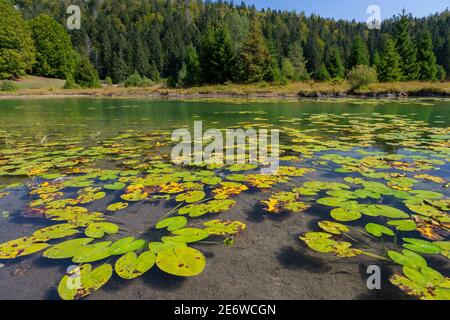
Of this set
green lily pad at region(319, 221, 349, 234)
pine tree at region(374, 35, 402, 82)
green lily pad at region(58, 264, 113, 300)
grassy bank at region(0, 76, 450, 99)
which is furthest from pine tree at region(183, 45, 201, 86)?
green lily pad at region(58, 264, 113, 300)

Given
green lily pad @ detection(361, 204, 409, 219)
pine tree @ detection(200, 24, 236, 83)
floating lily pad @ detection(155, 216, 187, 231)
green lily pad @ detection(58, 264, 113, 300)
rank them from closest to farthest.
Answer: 1. green lily pad @ detection(58, 264, 113, 300)
2. floating lily pad @ detection(155, 216, 187, 231)
3. green lily pad @ detection(361, 204, 409, 219)
4. pine tree @ detection(200, 24, 236, 83)

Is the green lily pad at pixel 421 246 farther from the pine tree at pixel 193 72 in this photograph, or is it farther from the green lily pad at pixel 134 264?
the pine tree at pixel 193 72

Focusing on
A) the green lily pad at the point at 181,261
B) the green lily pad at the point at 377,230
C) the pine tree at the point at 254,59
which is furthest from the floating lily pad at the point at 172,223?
the pine tree at the point at 254,59

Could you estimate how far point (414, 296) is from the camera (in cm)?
171

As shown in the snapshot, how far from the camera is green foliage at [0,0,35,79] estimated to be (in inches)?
1641

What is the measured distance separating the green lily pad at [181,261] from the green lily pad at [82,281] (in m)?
0.34

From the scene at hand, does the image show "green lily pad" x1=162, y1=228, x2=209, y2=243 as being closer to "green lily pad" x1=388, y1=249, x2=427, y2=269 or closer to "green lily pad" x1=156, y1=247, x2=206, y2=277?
"green lily pad" x1=156, y1=247, x2=206, y2=277

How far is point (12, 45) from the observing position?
144 ft

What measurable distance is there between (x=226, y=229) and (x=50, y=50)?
60853 millimetres

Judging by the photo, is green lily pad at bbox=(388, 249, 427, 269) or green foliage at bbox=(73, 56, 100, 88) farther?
green foliage at bbox=(73, 56, 100, 88)

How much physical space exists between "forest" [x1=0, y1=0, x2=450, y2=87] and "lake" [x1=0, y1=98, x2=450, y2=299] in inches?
985

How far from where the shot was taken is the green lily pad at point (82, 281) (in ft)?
5.72
